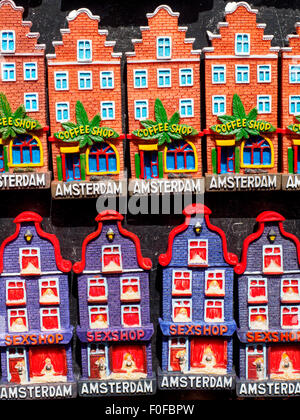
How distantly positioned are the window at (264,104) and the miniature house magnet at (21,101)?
5.23ft

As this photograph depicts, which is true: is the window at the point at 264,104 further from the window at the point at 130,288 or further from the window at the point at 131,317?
the window at the point at 131,317

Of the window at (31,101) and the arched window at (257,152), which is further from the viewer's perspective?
the arched window at (257,152)

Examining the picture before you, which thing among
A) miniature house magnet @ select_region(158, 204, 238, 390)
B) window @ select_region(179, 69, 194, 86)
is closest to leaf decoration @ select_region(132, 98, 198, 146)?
window @ select_region(179, 69, 194, 86)

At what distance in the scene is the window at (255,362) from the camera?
4297 mm

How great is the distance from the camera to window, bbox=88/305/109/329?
4.25 m

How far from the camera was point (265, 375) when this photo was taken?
4.32 m

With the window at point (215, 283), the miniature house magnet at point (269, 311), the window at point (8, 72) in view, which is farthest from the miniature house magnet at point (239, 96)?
the window at point (8, 72)

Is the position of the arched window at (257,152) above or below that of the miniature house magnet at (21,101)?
below

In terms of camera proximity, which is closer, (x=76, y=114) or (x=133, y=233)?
(x=76, y=114)

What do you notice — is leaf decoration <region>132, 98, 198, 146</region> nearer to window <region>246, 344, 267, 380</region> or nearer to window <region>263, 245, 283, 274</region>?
window <region>263, 245, 283, 274</region>
